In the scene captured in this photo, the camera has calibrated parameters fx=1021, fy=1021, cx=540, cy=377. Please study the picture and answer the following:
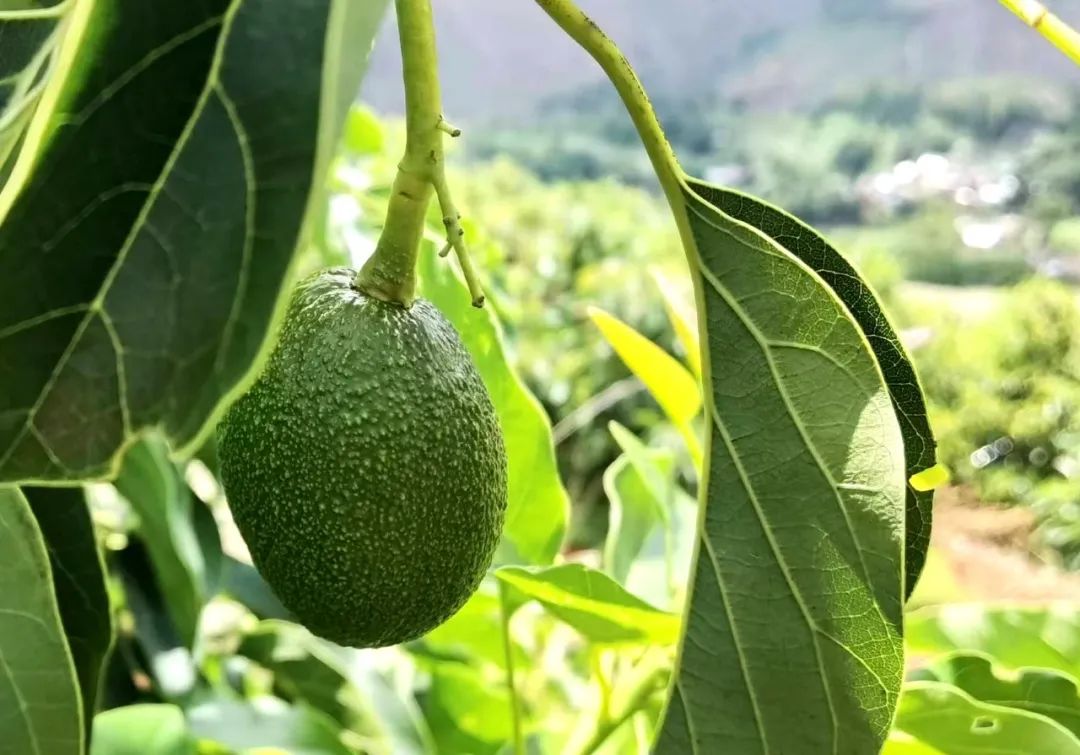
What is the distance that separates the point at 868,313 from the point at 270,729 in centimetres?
39

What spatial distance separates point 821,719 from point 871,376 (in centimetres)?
11

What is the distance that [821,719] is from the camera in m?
0.31

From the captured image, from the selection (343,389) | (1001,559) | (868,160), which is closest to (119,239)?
(343,389)

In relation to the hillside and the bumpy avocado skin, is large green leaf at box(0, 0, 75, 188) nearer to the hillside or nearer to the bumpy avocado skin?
the bumpy avocado skin

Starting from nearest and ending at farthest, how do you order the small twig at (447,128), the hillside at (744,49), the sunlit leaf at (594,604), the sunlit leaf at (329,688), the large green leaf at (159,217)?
1. the large green leaf at (159,217)
2. the small twig at (447,128)
3. the sunlit leaf at (594,604)
4. the sunlit leaf at (329,688)
5. the hillside at (744,49)

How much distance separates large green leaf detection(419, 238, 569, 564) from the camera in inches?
17.1

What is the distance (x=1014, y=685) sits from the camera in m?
0.45

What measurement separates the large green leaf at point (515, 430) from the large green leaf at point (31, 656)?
174 mm

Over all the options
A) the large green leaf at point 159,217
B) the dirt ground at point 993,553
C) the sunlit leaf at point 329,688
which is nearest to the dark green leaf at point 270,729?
the sunlit leaf at point 329,688

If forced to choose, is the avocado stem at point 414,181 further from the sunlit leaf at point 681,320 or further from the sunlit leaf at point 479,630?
the sunlit leaf at point 479,630

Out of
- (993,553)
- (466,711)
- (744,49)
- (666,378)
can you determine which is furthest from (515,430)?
(744,49)

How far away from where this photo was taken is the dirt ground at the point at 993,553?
1.91 m

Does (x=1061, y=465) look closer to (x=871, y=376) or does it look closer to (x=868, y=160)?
(x=868, y=160)

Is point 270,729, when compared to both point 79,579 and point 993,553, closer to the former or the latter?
point 79,579
